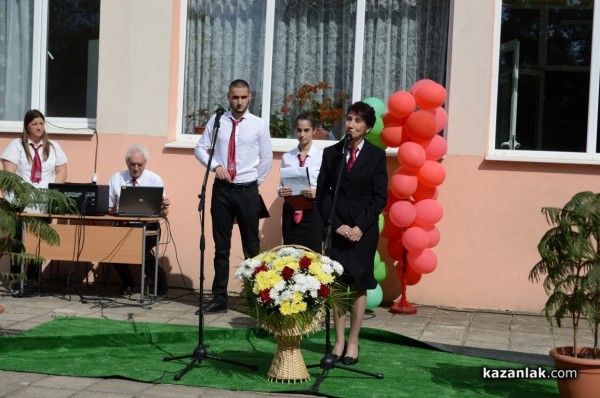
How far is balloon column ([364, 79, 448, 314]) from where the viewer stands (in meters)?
8.73

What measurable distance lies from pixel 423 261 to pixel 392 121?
52.4 inches

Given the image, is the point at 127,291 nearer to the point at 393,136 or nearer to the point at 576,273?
the point at 393,136

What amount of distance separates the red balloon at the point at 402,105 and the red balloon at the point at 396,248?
1.19m

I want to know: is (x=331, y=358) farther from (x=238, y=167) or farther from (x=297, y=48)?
(x=297, y=48)

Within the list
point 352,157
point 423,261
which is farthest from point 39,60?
point 352,157

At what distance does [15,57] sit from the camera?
10992mm

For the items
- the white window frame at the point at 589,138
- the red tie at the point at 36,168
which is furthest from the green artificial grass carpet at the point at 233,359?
the white window frame at the point at 589,138

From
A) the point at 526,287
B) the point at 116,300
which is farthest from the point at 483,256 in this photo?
the point at 116,300

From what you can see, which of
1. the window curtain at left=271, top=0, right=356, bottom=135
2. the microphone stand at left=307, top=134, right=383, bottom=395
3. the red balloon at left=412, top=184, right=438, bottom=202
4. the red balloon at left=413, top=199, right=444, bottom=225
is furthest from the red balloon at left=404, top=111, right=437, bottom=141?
the microphone stand at left=307, top=134, right=383, bottom=395

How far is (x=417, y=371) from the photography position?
678 cm

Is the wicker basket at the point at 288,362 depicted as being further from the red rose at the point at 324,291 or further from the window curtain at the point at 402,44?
the window curtain at the point at 402,44

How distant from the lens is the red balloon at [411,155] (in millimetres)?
8656

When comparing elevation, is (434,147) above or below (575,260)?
above

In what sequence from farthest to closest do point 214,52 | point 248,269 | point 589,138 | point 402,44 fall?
1. point 214,52
2. point 402,44
3. point 589,138
4. point 248,269
